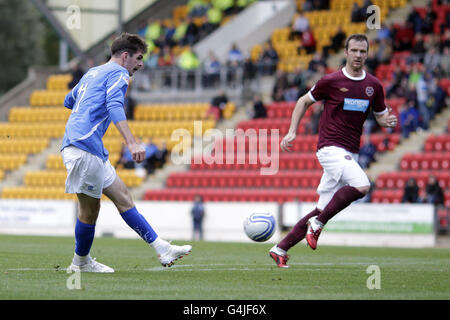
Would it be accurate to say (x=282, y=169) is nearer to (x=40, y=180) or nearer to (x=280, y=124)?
(x=280, y=124)

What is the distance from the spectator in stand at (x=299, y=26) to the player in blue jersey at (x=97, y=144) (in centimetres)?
2136

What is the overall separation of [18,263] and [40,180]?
1895cm

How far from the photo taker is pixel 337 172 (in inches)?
346

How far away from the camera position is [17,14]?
57.0 m

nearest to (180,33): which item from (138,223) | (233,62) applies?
(233,62)

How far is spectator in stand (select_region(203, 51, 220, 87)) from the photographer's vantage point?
28844mm

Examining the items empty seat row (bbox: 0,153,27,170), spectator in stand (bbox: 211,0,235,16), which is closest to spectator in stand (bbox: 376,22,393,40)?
spectator in stand (bbox: 211,0,235,16)

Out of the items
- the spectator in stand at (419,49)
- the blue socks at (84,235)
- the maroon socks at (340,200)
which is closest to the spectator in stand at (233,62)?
the spectator in stand at (419,49)

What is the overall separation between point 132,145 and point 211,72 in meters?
21.5

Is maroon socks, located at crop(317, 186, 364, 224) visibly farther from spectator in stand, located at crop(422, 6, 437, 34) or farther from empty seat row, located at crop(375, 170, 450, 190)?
spectator in stand, located at crop(422, 6, 437, 34)

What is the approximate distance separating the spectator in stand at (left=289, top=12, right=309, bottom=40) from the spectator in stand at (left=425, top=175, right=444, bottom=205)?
9.72 metres

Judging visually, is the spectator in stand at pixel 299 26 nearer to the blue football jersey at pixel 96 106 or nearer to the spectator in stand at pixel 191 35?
the spectator in stand at pixel 191 35

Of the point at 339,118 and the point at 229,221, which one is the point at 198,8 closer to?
the point at 229,221

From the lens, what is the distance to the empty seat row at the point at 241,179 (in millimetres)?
24188
